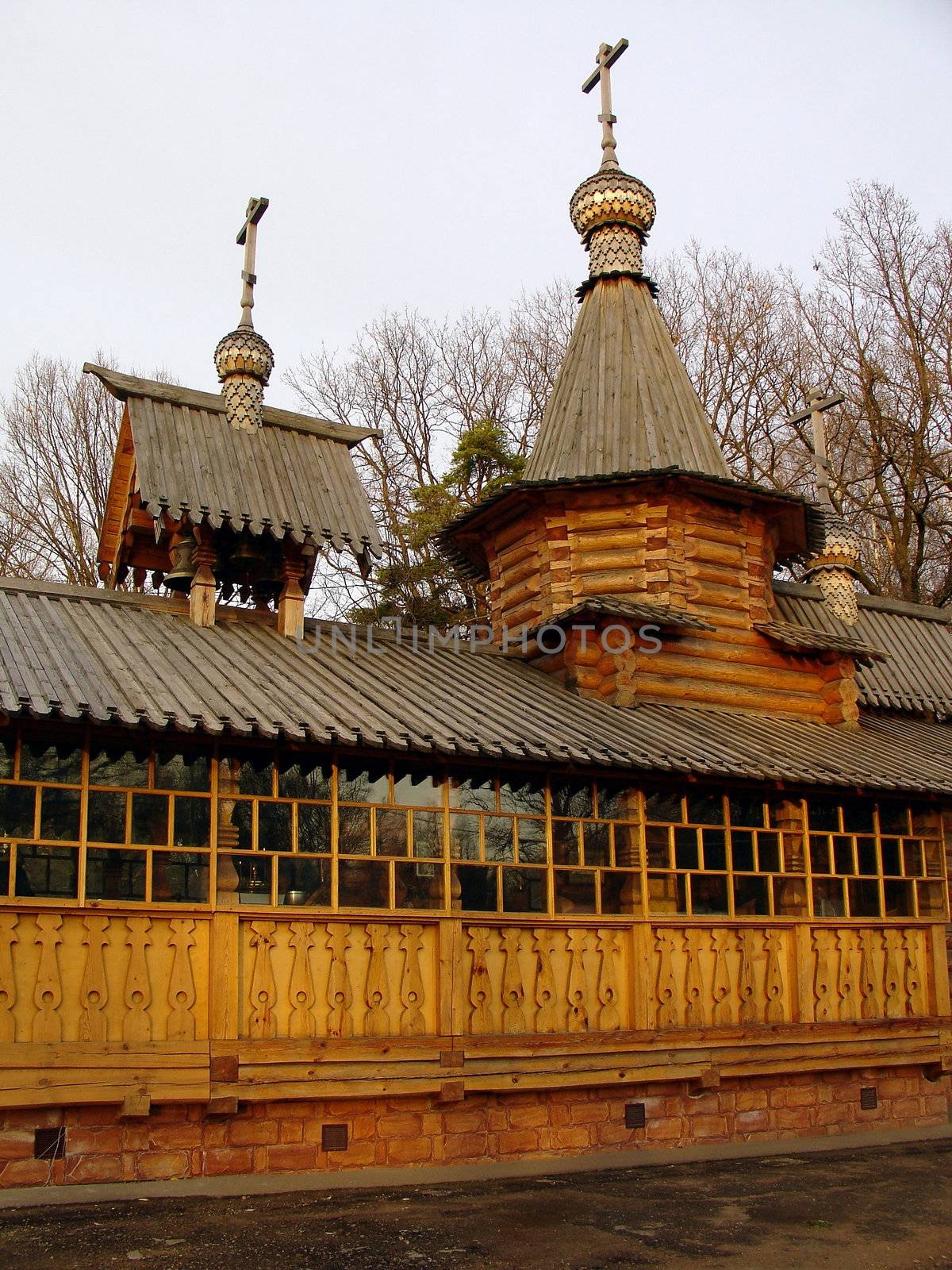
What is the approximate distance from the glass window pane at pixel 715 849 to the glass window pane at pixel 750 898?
0.23 meters

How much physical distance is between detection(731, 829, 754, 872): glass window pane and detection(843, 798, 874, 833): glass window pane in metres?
1.24

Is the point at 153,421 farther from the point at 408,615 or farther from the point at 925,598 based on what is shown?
the point at 925,598

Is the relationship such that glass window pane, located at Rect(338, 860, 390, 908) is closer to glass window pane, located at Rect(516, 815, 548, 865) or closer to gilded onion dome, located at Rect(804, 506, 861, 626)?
glass window pane, located at Rect(516, 815, 548, 865)

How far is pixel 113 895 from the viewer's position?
9.34 meters

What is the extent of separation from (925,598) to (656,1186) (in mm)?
20408

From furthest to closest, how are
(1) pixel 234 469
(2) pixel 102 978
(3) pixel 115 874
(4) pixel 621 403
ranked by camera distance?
(4) pixel 621 403 < (1) pixel 234 469 < (3) pixel 115 874 < (2) pixel 102 978

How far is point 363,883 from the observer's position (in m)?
10.3

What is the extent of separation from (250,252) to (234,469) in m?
3.01

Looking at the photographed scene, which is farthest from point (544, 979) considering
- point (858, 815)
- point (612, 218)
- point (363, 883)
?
point (612, 218)

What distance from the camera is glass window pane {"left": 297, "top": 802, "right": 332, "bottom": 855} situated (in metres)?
10.1

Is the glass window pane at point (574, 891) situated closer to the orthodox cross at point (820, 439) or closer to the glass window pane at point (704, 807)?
the glass window pane at point (704, 807)

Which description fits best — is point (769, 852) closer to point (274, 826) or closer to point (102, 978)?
point (274, 826)

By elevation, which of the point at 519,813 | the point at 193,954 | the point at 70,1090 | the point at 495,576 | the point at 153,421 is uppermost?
the point at 153,421

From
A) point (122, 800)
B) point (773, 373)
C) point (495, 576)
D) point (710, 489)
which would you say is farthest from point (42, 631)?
point (773, 373)
